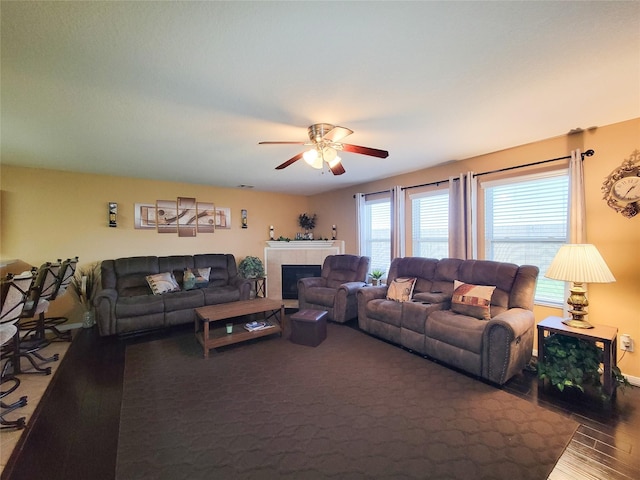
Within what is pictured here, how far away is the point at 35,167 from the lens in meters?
4.02

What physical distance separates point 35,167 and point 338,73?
4.80 meters

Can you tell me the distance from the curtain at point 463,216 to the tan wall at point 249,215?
0.20 m

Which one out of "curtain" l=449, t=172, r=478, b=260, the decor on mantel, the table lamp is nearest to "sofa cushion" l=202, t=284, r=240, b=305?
the decor on mantel

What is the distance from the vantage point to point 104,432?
1.99 m

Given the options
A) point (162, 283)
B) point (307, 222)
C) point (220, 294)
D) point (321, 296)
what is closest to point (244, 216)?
point (307, 222)

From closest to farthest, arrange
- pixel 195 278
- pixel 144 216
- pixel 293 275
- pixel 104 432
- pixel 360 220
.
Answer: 1. pixel 104 432
2. pixel 195 278
3. pixel 144 216
4. pixel 360 220
5. pixel 293 275

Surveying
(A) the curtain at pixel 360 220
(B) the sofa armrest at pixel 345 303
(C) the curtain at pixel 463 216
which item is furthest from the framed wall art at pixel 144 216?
(C) the curtain at pixel 463 216

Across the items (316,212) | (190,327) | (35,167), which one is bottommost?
(190,327)

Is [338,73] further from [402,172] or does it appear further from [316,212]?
[316,212]

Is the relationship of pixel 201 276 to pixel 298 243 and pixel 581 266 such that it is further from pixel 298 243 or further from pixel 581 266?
pixel 581 266

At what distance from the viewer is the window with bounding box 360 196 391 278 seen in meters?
5.15

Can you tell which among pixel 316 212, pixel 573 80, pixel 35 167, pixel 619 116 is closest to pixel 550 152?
pixel 619 116

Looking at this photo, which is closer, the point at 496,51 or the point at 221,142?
the point at 496,51

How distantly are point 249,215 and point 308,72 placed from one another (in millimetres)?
4597
